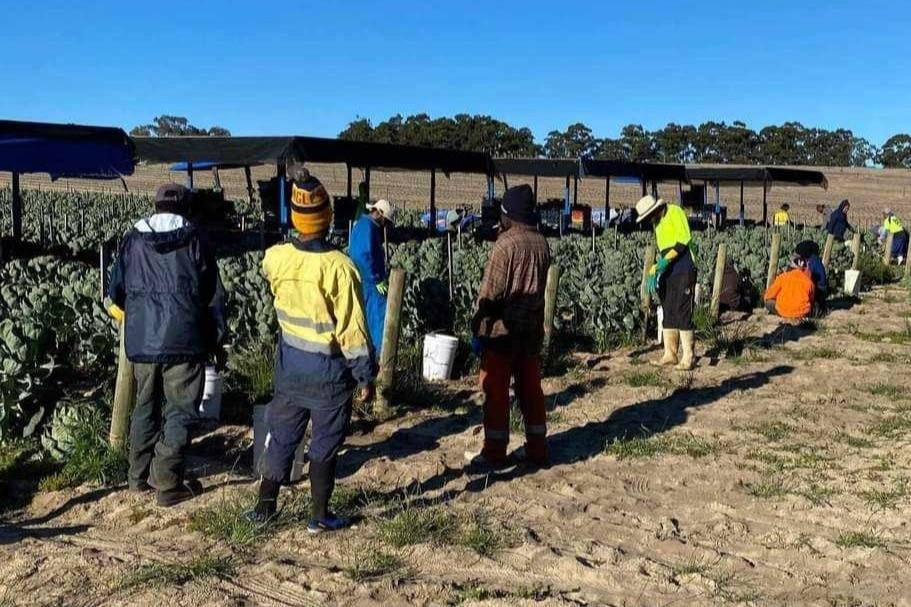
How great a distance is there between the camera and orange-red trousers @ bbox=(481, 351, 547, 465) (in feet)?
18.3

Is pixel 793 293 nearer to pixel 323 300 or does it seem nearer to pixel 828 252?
pixel 828 252

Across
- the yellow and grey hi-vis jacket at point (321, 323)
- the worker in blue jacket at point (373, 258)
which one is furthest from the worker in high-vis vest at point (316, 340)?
the worker in blue jacket at point (373, 258)

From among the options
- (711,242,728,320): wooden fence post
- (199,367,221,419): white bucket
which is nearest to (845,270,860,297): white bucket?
(711,242,728,320): wooden fence post

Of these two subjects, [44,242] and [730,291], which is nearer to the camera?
[730,291]

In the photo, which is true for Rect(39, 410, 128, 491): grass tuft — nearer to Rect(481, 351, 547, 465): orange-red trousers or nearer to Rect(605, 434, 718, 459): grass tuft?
Rect(481, 351, 547, 465): orange-red trousers

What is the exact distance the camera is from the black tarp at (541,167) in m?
22.1

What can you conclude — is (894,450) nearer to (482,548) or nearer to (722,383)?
(722,383)

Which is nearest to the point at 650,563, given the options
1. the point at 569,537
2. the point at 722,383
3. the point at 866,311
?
the point at 569,537

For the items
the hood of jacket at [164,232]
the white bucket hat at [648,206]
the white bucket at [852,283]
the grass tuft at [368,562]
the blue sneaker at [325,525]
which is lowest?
the grass tuft at [368,562]

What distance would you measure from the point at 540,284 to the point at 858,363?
4.97 m

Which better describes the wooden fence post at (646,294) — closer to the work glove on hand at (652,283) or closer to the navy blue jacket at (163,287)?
the work glove on hand at (652,283)

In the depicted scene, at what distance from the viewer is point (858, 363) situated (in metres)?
9.21

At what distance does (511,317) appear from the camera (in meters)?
5.52

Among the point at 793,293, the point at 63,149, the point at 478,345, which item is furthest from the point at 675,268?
the point at 63,149
